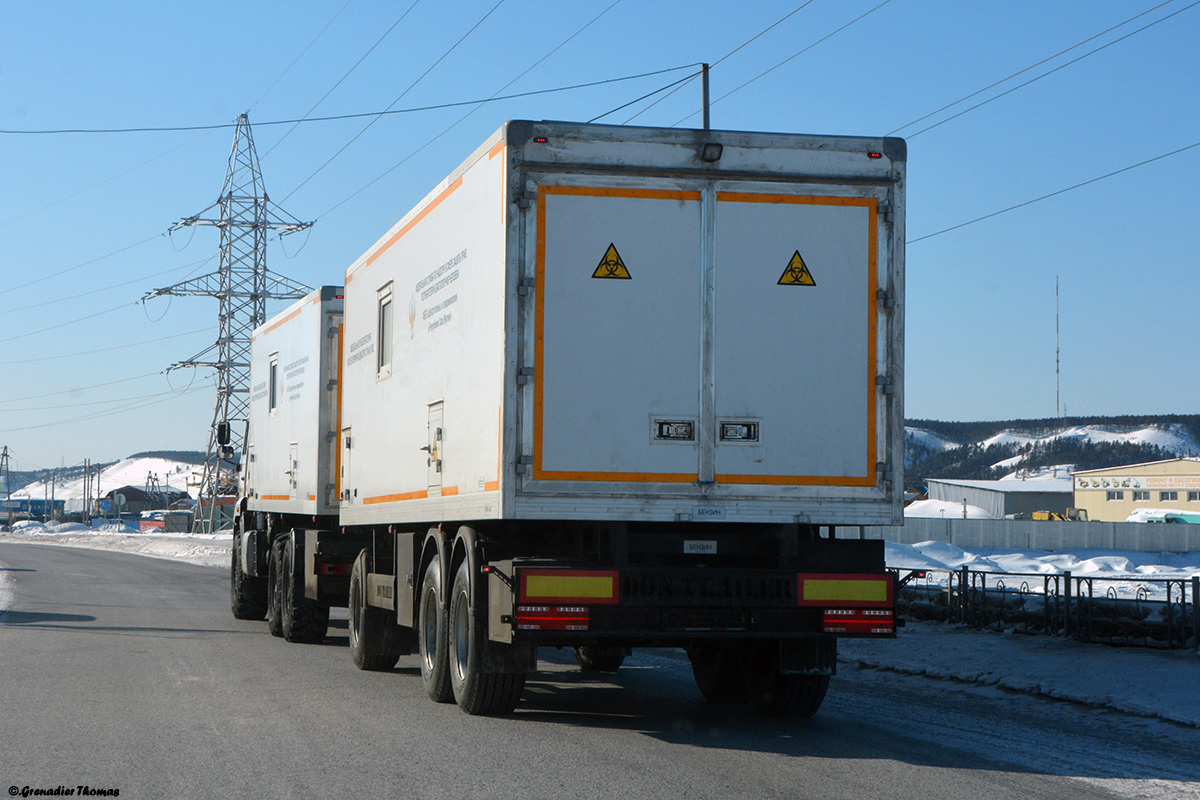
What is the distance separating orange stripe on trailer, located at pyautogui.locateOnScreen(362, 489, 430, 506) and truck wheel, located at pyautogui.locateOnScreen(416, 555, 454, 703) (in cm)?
56

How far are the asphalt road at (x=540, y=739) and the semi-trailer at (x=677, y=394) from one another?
2.30 ft

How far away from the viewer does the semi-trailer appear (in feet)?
28.6

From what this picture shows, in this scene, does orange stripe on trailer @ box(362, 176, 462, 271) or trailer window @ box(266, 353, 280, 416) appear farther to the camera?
trailer window @ box(266, 353, 280, 416)

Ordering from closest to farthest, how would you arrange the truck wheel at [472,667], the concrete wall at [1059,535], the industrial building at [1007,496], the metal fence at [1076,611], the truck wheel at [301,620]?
the truck wheel at [472,667]
the metal fence at [1076,611]
the truck wheel at [301,620]
the concrete wall at [1059,535]
the industrial building at [1007,496]

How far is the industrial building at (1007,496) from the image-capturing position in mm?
129000

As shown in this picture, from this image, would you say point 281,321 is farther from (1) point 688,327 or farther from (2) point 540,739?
(2) point 540,739

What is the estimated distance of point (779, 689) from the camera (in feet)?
32.2

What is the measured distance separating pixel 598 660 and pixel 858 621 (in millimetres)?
4557

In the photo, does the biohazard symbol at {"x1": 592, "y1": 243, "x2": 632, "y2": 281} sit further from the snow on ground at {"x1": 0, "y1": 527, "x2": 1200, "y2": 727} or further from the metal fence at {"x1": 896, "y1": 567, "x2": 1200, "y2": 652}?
the metal fence at {"x1": 896, "y1": 567, "x2": 1200, "y2": 652}

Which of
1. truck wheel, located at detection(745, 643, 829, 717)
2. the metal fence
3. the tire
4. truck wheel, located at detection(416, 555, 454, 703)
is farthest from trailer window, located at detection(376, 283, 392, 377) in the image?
the metal fence

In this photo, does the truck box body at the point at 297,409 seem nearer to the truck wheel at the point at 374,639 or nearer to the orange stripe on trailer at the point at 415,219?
the truck wheel at the point at 374,639

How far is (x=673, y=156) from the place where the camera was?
8891 mm

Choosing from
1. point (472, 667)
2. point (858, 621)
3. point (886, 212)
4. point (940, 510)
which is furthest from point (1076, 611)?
point (940, 510)

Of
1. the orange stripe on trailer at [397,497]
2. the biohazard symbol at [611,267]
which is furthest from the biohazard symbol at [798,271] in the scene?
the orange stripe on trailer at [397,497]
